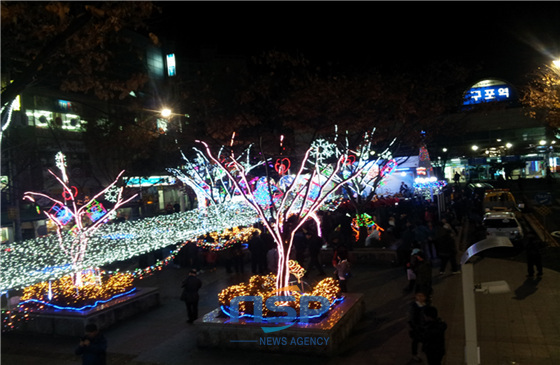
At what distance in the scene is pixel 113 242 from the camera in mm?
13727

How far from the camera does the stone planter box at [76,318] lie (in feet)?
31.6

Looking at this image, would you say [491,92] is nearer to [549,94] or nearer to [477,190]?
[477,190]

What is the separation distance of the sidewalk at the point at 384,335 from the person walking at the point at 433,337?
3.30 feet

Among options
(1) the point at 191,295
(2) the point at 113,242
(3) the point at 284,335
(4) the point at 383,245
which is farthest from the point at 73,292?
(4) the point at 383,245

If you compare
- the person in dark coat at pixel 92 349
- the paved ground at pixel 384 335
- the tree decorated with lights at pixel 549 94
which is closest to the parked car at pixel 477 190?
the tree decorated with lights at pixel 549 94

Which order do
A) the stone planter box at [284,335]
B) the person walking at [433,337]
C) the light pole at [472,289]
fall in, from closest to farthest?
the light pole at [472,289]
the person walking at [433,337]
the stone planter box at [284,335]

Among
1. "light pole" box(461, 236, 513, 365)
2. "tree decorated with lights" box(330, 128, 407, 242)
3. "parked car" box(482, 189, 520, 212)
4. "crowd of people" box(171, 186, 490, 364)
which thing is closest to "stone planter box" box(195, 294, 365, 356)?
"crowd of people" box(171, 186, 490, 364)

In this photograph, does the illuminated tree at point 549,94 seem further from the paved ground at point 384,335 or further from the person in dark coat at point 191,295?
the person in dark coat at point 191,295

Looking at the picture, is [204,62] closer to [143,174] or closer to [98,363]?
[143,174]

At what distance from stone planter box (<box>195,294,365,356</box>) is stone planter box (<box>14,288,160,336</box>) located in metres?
2.93

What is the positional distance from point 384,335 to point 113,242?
906cm

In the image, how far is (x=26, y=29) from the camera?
25.1ft

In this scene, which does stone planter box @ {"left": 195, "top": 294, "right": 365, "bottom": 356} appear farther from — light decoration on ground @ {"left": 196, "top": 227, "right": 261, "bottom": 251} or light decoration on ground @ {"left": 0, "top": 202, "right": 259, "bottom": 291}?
light decoration on ground @ {"left": 196, "top": 227, "right": 261, "bottom": 251}

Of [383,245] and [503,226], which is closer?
[383,245]
